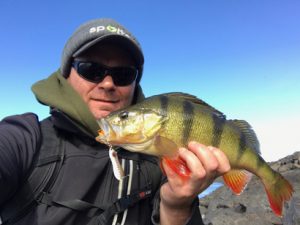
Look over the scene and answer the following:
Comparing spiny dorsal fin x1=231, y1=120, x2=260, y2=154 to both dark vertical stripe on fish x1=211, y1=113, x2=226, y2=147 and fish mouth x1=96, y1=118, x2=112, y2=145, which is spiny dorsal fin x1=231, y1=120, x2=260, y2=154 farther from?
fish mouth x1=96, y1=118, x2=112, y2=145

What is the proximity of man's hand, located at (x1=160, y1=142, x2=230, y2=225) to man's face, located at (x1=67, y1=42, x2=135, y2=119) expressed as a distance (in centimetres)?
118

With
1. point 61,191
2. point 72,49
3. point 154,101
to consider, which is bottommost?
point 61,191

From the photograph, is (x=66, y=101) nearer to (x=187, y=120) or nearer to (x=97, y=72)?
(x=97, y=72)

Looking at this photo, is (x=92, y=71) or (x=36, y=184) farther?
(x=92, y=71)

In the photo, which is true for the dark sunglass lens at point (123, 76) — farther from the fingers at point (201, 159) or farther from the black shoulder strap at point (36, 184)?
the fingers at point (201, 159)

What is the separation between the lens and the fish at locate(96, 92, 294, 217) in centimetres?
294

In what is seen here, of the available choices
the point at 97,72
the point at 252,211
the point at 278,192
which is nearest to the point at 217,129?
the point at 278,192

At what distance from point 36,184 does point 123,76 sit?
61.1 inches

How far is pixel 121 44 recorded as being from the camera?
3.93m

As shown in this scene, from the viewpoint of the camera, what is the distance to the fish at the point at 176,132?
9.66ft

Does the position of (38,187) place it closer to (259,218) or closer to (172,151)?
(172,151)

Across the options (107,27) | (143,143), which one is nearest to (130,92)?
(107,27)

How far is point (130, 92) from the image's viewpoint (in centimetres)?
402

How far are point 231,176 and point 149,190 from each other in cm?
90
